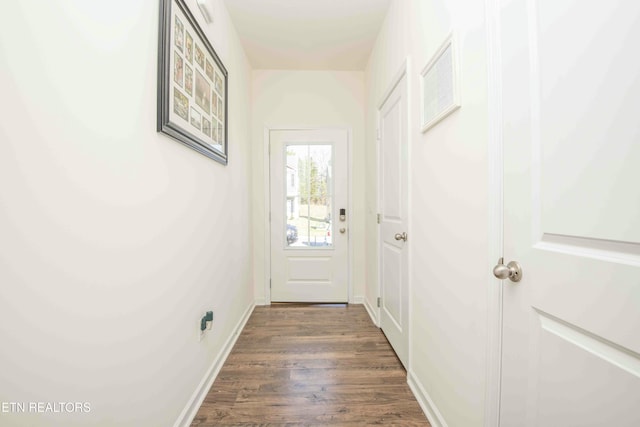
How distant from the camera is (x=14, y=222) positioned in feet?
2.04

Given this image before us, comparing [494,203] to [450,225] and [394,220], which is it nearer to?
[450,225]

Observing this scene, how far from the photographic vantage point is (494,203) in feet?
3.06

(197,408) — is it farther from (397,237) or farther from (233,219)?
(397,237)

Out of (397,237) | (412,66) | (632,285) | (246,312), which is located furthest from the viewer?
(246,312)

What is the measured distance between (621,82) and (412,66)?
4.18ft

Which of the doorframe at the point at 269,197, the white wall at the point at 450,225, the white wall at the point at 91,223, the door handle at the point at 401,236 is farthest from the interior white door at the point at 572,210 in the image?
the doorframe at the point at 269,197

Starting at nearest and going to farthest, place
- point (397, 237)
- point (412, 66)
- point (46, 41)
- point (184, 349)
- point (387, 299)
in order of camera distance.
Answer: point (46, 41) → point (184, 349) → point (412, 66) → point (397, 237) → point (387, 299)

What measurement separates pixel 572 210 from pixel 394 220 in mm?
1442

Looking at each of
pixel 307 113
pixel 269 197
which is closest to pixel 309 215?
pixel 269 197

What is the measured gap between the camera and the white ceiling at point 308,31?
211 cm

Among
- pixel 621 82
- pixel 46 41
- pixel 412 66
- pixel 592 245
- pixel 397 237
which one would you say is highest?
pixel 412 66

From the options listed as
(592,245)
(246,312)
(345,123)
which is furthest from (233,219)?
(592,245)

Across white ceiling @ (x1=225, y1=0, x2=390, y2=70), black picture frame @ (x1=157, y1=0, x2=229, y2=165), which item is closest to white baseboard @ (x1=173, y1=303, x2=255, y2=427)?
black picture frame @ (x1=157, y1=0, x2=229, y2=165)

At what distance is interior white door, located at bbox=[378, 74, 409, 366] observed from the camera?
186 centimetres
